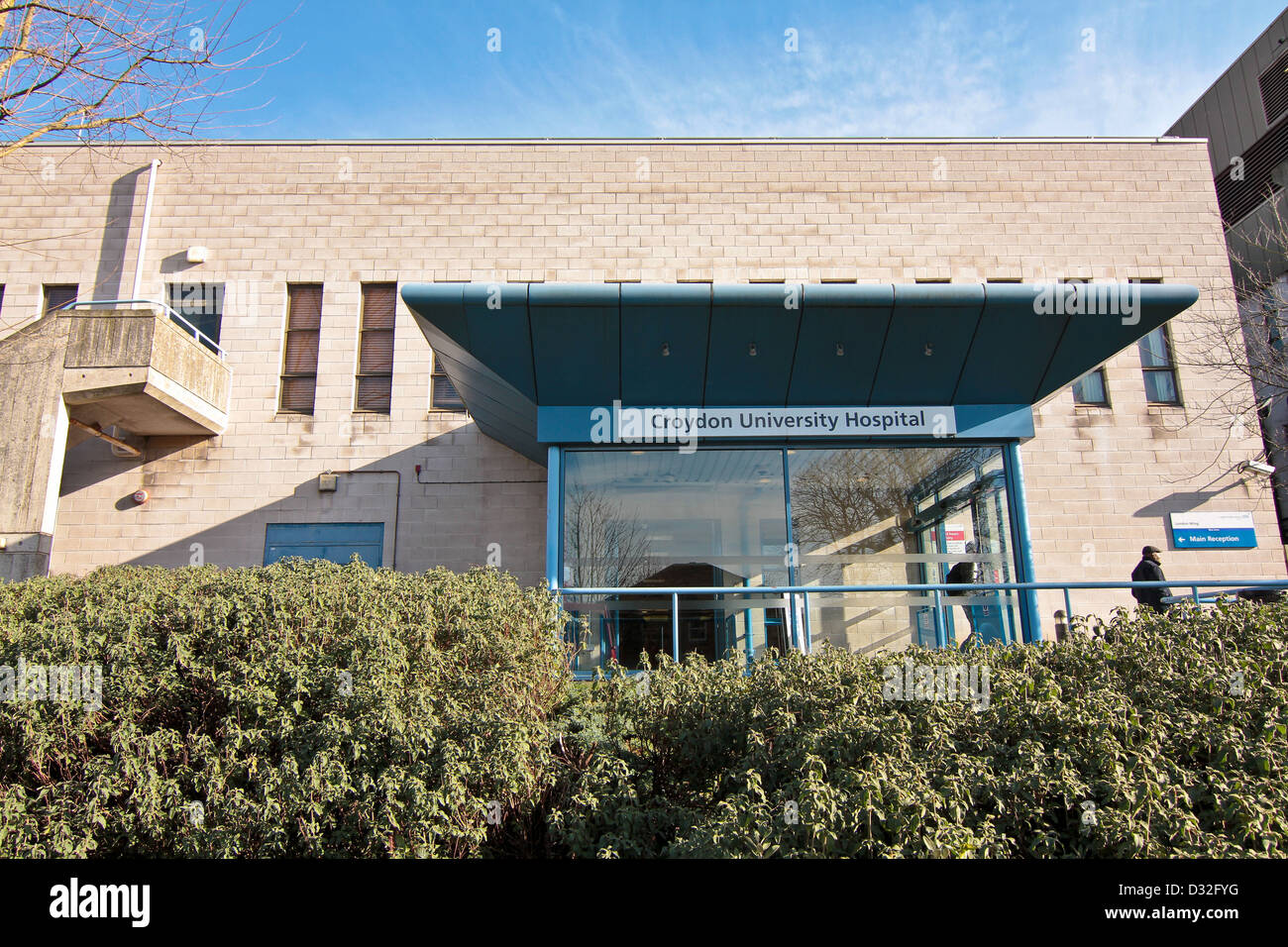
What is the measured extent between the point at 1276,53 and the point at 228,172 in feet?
74.8

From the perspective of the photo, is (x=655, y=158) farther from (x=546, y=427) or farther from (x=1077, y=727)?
(x=1077, y=727)

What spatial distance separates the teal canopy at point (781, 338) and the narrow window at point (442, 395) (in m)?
3.63

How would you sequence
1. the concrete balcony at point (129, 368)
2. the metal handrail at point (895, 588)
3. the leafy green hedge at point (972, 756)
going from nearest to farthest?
the leafy green hedge at point (972, 756) → the metal handrail at point (895, 588) → the concrete balcony at point (129, 368)

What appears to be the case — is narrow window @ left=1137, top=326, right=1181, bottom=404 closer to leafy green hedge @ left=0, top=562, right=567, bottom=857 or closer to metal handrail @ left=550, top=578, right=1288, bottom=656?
metal handrail @ left=550, top=578, right=1288, bottom=656

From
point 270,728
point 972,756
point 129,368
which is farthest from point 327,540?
point 972,756

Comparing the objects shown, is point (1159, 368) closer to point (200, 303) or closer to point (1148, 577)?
point (1148, 577)

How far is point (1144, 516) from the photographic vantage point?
13180 mm

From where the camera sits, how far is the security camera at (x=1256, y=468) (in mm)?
13180

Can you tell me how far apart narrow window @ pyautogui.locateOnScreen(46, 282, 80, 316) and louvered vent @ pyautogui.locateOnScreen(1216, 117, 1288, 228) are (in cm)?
2310

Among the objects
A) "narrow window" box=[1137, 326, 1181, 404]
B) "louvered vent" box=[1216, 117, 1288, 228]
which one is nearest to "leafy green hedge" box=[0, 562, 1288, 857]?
"narrow window" box=[1137, 326, 1181, 404]

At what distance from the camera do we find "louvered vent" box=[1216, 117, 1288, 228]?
18.1 m

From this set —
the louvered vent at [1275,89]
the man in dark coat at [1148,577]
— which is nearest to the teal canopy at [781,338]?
the man in dark coat at [1148,577]

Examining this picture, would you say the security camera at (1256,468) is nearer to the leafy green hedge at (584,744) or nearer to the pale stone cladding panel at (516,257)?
the pale stone cladding panel at (516,257)

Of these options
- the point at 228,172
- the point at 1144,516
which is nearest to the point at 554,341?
the point at 228,172
